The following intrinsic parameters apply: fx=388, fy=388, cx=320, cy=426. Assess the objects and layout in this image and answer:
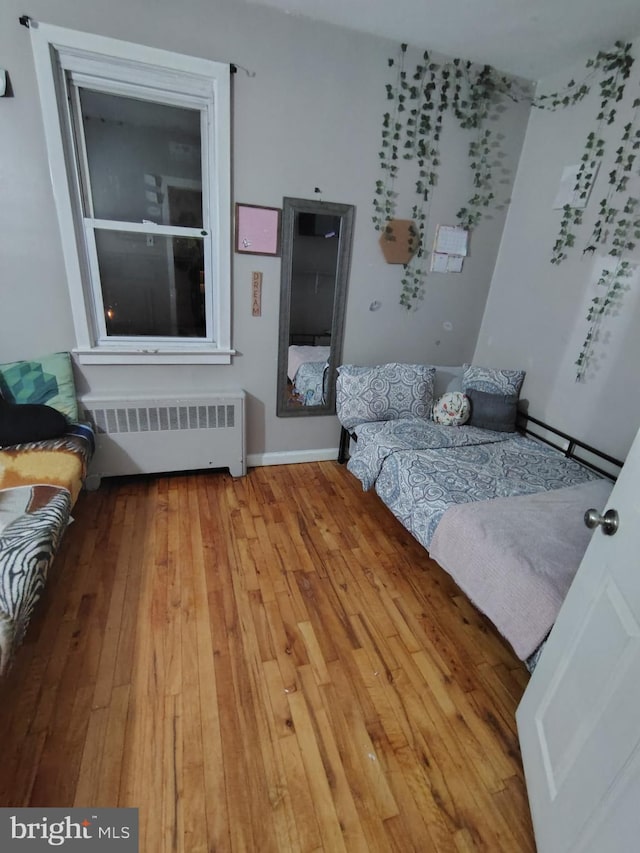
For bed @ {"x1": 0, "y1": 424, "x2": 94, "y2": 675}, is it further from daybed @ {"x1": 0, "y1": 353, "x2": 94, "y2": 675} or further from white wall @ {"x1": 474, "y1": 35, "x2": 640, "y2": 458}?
white wall @ {"x1": 474, "y1": 35, "x2": 640, "y2": 458}

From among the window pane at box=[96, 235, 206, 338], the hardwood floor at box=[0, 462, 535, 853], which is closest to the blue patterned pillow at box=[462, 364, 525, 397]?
the hardwood floor at box=[0, 462, 535, 853]

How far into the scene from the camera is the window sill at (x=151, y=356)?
2.22 meters

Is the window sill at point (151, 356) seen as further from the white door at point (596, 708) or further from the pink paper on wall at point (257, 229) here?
the white door at point (596, 708)

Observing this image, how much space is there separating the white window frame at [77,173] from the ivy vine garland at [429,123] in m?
0.94

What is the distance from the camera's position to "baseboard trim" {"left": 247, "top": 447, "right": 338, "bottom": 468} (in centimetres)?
281

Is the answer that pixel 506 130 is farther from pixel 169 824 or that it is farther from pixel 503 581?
pixel 169 824

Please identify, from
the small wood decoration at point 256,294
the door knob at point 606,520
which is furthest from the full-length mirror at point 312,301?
the door knob at point 606,520

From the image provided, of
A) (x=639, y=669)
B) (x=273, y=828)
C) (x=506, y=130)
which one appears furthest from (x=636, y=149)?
(x=273, y=828)

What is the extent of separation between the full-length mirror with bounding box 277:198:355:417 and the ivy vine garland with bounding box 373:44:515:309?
1.02 feet

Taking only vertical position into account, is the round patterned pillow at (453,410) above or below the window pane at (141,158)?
below

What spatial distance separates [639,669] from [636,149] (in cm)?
242

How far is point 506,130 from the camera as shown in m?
Answer: 2.46

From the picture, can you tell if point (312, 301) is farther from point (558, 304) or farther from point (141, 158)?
point (558, 304)

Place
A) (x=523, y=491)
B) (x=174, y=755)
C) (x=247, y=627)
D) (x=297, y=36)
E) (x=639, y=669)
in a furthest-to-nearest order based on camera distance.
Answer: (x=297, y=36) < (x=523, y=491) < (x=247, y=627) < (x=174, y=755) < (x=639, y=669)
